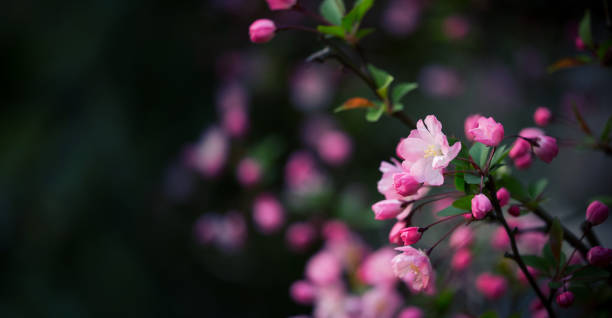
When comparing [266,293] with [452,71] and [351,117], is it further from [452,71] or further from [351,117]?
[452,71]

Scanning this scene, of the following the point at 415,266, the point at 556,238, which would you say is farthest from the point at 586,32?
the point at 415,266

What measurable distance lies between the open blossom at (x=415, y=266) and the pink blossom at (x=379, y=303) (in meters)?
0.34

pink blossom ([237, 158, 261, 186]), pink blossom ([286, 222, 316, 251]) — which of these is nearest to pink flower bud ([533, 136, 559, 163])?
pink blossom ([286, 222, 316, 251])

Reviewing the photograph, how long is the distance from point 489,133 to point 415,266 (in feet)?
0.55

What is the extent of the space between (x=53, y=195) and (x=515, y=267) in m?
1.53

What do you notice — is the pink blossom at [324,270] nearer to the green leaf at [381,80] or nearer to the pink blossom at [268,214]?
the pink blossom at [268,214]

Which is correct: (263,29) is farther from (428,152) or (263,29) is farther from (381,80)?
(428,152)

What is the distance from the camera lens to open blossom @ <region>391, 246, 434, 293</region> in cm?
48

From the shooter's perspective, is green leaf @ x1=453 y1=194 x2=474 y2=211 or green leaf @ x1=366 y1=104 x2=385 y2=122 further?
green leaf @ x1=366 y1=104 x2=385 y2=122

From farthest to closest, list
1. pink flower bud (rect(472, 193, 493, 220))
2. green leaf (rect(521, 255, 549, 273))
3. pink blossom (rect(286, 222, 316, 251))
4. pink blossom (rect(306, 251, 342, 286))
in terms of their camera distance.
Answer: pink blossom (rect(286, 222, 316, 251)) → pink blossom (rect(306, 251, 342, 286)) → green leaf (rect(521, 255, 549, 273)) → pink flower bud (rect(472, 193, 493, 220))

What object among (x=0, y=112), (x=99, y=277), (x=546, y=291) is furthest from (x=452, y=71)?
(x=0, y=112)

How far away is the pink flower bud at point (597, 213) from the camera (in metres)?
0.49

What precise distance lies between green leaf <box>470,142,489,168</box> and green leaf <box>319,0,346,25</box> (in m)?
0.24

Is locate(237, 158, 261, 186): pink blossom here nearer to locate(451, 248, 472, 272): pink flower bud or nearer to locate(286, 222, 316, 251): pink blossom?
locate(286, 222, 316, 251): pink blossom
